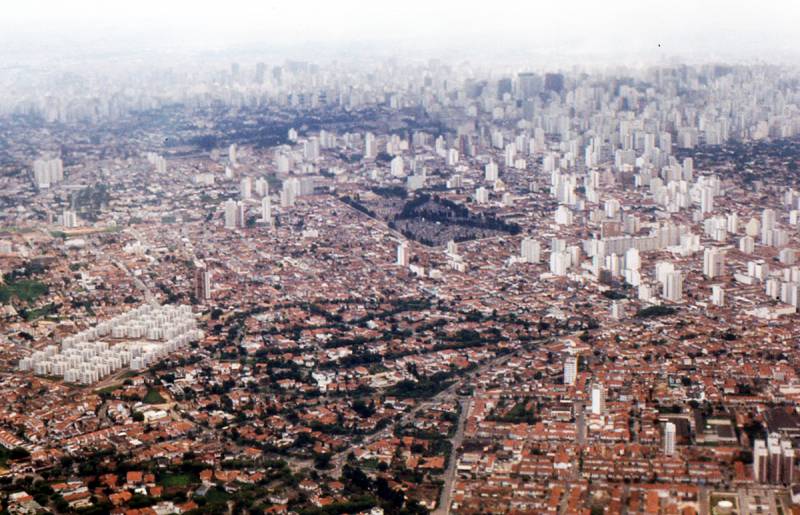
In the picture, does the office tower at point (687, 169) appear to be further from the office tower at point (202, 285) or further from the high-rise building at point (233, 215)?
the office tower at point (202, 285)

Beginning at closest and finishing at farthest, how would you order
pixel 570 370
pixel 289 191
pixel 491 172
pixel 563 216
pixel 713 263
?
pixel 570 370
pixel 713 263
pixel 563 216
pixel 289 191
pixel 491 172

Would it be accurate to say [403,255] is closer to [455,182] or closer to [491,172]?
[455,182]

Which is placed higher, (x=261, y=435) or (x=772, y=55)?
(x=772, y=55)

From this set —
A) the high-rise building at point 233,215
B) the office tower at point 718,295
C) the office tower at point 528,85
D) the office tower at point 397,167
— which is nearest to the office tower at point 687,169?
the office tower at point 397,167

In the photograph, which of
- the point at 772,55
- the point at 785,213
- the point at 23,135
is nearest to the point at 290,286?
the point at 785,213

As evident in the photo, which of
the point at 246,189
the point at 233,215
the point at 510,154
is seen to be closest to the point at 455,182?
the point at 510,154

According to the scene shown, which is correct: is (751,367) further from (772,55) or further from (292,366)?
(772,55)
